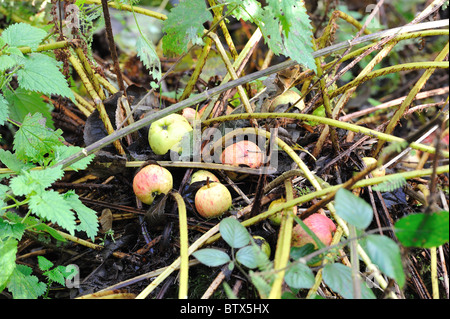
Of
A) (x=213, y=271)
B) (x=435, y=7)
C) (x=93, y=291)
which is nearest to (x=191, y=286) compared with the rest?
(x=213, y=271)

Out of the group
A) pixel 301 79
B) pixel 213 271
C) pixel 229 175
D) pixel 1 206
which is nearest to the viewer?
pixel 1 206

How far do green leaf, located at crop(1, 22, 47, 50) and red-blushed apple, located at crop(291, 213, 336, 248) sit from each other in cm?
108

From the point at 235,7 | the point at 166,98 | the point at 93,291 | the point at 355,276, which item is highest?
the point at 235,7

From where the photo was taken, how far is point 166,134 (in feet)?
5.12

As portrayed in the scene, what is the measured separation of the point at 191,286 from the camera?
4.28 feet

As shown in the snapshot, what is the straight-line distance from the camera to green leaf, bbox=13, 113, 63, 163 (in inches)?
52.6

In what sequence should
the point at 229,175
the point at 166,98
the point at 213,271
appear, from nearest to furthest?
the point at 213,271 → the point at 229,175 → the point at 166,98

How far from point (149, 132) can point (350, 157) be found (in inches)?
32.3

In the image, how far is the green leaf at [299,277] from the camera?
94cm

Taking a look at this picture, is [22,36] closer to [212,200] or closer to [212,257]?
[212,200]

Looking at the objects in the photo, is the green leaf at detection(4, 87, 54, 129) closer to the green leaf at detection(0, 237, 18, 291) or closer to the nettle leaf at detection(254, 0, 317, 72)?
the green leaf at detection(0, 237, 18, 291)

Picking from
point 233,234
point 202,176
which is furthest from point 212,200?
point 233,234

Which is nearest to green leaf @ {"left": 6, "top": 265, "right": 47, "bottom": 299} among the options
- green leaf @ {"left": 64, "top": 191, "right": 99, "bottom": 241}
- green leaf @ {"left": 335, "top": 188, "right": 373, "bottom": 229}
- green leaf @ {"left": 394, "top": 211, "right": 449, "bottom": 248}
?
green leaf @ {"left": 64, "top": 191, "right": 99, "bottom": 241}

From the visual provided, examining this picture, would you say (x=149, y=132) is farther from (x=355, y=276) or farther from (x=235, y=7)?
(x=355, y=276)
